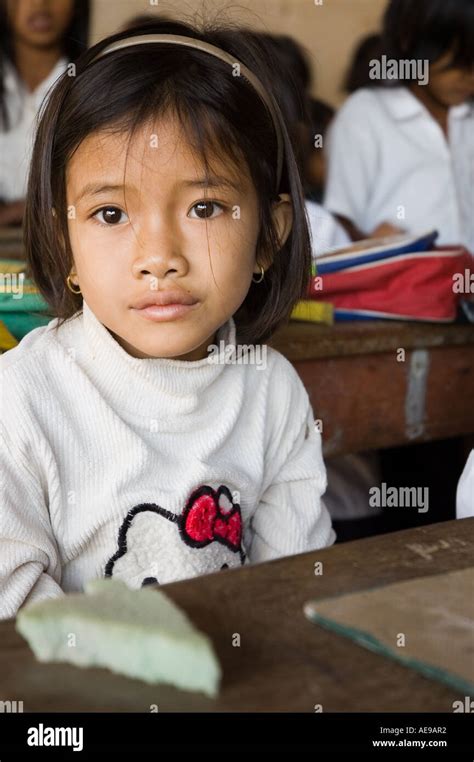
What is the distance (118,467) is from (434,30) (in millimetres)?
2119

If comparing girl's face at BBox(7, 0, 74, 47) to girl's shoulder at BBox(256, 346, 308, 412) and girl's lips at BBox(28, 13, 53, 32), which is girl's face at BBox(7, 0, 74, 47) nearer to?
girl's lips at BBox(28, 13, 53, 32)

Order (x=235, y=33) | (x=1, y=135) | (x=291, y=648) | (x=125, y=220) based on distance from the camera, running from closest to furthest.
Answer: (x=291, y=648)
(x=125, y=220)
(x=235, y=33)
(x=1, y=135)

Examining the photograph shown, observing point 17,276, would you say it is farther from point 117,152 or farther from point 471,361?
point 471,361

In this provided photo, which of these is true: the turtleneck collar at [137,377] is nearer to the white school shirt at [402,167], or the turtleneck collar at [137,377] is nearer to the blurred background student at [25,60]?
the white school shirt at [402,167]

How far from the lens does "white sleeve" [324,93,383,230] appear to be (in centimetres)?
317

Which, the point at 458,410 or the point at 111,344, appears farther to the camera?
the point at 458,410

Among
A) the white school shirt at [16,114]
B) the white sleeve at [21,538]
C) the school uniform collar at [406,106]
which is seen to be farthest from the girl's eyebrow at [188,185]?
the white school shirt at [16,114]

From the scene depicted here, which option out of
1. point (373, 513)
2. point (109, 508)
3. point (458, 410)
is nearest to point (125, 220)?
point (109, 508)

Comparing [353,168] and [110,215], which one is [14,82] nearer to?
[353,168]

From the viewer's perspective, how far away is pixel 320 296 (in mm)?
2090

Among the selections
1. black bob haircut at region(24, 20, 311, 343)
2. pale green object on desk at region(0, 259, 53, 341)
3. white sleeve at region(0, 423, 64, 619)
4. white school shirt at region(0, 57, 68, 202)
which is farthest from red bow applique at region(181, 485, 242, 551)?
white school shirt at region(0, 57, 68, 202)

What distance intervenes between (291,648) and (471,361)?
5.22 feet

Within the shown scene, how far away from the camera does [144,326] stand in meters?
1.21

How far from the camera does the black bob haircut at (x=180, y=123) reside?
3.94ft
